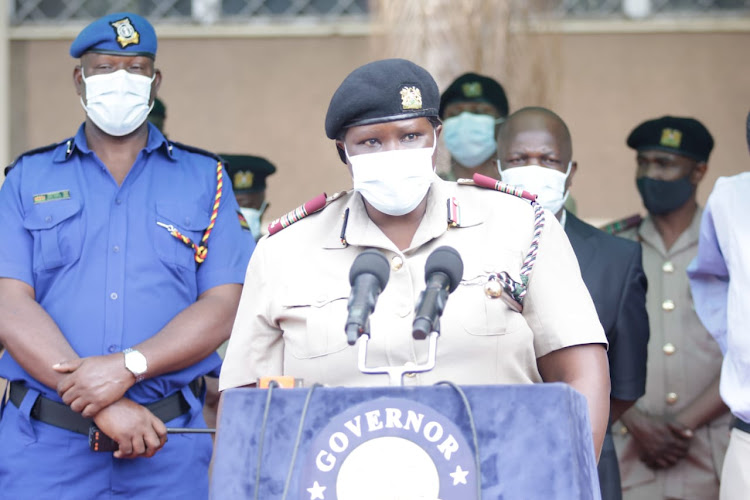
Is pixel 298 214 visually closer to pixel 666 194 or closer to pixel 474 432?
pixel 474 432

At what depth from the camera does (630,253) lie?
461 cm

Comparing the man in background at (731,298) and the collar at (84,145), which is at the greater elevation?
the collar at (84,145)

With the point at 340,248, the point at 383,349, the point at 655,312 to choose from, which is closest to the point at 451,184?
the point at 340,248

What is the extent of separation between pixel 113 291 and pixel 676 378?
2421mm

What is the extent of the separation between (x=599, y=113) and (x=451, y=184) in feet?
14.9

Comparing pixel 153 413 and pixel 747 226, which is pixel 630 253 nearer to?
pixel 747 226

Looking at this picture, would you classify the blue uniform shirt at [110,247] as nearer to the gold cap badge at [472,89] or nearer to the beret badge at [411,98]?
the beret badge at [411,98]

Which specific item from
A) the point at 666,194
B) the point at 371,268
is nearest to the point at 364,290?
the point at 371,268

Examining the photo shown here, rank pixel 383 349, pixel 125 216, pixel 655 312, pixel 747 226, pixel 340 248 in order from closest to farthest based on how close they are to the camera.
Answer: pixel 383 349
pixel 340 248
pixel 747 226
pixel 125 216
pixel 655 312

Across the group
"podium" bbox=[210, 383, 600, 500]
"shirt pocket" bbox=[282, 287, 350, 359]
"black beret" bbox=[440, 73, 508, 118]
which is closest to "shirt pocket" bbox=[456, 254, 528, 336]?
"shirt pocket" bbox=[282, 287, 350, 359]

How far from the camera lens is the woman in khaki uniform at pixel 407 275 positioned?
2984 millimetres

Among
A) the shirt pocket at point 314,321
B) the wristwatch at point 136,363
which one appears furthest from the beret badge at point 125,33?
the shirt pocket at point 314,321

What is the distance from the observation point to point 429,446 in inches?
93.9

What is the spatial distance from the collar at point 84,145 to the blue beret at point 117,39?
0.27 m
